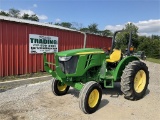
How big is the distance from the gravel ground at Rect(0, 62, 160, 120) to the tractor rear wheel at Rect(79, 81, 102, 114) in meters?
0.14

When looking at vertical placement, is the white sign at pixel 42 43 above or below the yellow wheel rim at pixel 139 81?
above

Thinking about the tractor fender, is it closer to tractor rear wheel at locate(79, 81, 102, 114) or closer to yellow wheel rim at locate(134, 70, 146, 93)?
yellow wheel rim at locate(134, 70, 146, 93)

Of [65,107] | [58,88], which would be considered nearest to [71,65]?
[65,107]

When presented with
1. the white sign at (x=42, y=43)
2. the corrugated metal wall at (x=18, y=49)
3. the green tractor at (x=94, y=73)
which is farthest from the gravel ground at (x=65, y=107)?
the white sign at (x=42, y=43)

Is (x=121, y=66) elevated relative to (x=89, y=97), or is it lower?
elevated

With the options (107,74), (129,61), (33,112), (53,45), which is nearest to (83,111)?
(33,112)

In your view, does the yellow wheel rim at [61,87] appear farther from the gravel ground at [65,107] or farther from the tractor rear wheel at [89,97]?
the tractor rear wheel at [89,97]

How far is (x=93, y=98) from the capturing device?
5312mm

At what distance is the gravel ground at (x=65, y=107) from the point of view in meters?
4.91

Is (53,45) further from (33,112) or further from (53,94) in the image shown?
(33,112)

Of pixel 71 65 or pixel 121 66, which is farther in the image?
pixel 121 66

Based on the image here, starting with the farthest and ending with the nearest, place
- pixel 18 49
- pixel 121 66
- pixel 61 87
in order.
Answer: pixel 18 49 → pixel 61 87 → pixel 121 66

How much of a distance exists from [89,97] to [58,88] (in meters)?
1.65

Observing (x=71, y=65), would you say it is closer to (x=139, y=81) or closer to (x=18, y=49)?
(x=139, y=81)
